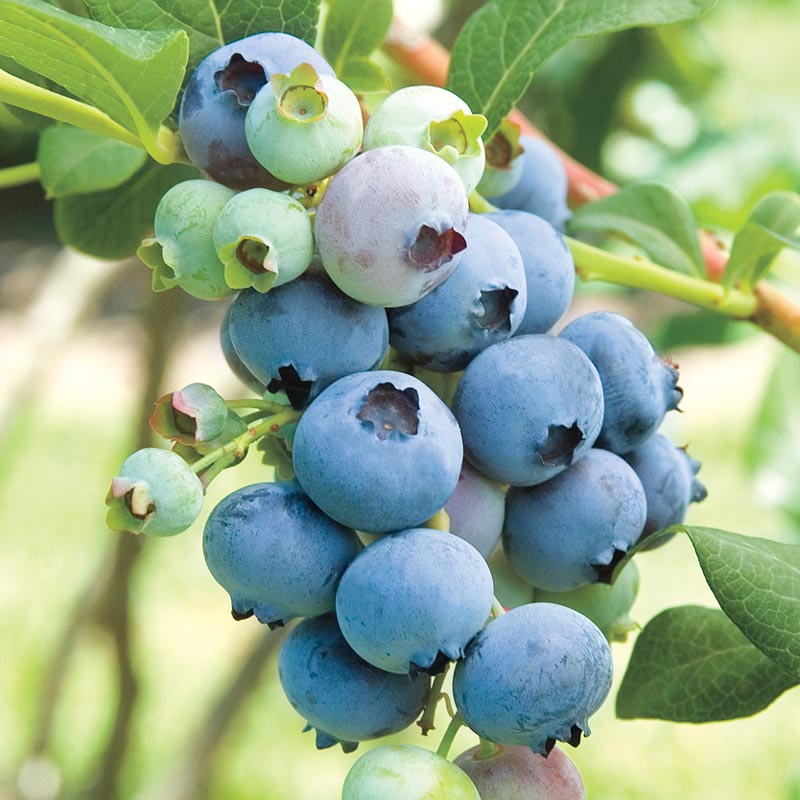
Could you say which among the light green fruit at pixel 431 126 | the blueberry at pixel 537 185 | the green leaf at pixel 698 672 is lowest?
the green leaf at pixel 698 672

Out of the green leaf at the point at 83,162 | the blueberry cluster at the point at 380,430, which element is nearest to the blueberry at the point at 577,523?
the blueberry cluster at the point at 380,430

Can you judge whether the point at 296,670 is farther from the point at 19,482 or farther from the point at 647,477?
the point at 19,482

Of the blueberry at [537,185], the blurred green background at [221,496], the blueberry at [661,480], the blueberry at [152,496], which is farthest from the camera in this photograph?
the blurred green background at [221,496]

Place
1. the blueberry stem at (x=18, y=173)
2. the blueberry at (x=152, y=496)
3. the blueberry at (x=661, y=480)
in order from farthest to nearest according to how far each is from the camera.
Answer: the blueberry stem at (x=18, y=173), the blueberry at (x=661, y=480), the blueberry at (x=152, y=496)

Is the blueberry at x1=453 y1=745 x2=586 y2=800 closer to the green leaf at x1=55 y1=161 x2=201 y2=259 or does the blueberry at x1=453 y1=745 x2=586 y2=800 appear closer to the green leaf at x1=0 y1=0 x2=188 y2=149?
the green leaf at x1=0 y1=0 x2=188 y2=149

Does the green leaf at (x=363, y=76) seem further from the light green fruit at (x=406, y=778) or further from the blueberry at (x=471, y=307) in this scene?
the light green fruit at (x=406, y=778)
